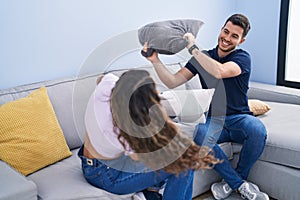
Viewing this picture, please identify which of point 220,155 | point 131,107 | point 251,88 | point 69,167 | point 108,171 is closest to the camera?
point 131,107

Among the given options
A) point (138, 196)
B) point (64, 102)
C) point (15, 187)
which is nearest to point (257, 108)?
point (138, 196)

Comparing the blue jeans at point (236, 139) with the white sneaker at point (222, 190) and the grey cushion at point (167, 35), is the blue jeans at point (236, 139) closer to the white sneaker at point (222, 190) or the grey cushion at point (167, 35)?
the white sneaker at point (222, 190)

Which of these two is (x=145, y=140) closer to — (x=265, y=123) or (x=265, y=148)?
(x=265, y=148)

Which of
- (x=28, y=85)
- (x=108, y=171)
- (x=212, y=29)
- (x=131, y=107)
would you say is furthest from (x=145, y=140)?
(x=212, y=29)

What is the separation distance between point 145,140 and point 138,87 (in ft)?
0.67

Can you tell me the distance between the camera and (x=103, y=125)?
60.1 inches

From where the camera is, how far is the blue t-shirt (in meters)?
2.27

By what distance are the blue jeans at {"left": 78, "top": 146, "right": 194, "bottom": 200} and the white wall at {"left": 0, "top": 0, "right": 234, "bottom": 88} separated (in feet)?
2.74

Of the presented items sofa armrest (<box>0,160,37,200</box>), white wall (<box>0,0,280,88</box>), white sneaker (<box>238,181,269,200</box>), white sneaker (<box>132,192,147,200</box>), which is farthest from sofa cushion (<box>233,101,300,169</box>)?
sofa armrest (<box>0,160,37,200</box>)

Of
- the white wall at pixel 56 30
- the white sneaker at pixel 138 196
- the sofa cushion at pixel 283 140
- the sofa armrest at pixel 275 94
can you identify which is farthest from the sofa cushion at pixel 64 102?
the sofa armrest at pixel 275 94

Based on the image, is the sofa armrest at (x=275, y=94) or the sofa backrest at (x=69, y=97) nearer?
the sofa backrest at (x=69, y=97)

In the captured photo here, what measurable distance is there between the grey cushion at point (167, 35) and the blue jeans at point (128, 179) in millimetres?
698

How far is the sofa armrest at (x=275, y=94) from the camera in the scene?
2814mm

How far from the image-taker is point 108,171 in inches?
64.5
